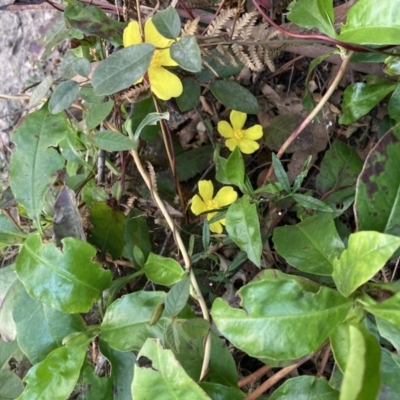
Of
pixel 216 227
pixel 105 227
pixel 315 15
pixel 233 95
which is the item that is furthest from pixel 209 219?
pixel 315 15

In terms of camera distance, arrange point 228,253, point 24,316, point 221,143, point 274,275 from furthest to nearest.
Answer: point 221,143, point 228,253, point 24,316, point 274,275

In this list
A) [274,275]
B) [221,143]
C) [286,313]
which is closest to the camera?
[286,313]

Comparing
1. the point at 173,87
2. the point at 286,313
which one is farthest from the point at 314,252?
the point at 173,87

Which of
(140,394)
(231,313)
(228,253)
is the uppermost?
(231,313)

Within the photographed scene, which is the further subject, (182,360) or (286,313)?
(182,360)

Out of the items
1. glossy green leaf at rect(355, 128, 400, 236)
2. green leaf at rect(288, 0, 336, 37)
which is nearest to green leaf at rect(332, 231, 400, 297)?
glossy green leaf at rect(355, 128, 400, 236)

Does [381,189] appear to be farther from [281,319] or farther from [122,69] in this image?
[122,69]

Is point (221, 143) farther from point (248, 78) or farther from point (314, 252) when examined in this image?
point (314, 252)

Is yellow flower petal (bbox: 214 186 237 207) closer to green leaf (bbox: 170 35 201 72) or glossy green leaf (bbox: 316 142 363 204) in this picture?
glossy green leaf (bbox: 316 142 363 204)

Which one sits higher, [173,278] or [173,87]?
[173,87]
